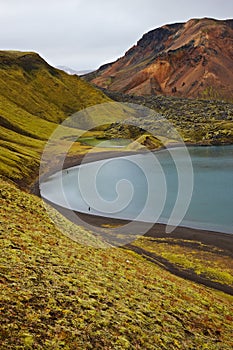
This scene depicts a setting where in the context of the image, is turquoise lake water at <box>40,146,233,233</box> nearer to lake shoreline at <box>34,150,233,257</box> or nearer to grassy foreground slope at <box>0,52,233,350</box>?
lake shoreline at <box>34,150,233,257</box>

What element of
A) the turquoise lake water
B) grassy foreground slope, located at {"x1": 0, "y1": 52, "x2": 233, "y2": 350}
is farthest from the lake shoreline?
grassy foreground slope, located at {"x1": 0, "y1": 52, "x2": 233, "y2": 350}

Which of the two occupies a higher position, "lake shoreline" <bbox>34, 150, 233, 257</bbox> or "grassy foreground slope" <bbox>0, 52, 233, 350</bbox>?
"grassy foreground slope" <bbox>0, 52, 233, 350</bbox>

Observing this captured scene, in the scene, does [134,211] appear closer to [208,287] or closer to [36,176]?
[208,287]

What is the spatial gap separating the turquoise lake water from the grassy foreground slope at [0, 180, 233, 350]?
3877 centimetres

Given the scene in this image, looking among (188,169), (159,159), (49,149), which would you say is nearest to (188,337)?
(188,169)

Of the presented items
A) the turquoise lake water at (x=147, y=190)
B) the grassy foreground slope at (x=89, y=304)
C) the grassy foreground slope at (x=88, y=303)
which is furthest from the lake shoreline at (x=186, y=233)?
the grassy foreground slope at (x=89, y=304)

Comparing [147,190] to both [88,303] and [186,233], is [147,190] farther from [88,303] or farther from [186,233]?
[88,303]

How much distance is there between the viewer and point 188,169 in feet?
466

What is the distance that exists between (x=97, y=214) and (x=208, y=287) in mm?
43318

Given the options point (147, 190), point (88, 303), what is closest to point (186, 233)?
point (147, 190)

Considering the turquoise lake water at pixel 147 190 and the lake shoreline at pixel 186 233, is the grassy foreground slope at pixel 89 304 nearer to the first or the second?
the lake shoreline at pixel 186 233

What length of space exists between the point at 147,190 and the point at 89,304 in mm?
82336

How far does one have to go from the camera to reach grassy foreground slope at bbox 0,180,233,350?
18609 mm

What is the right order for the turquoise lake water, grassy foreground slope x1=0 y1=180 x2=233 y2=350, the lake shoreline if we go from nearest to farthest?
grassy foreground slope x1=0 y1=180 x2=233 y2=350 < the lake shoreline < the turquoise lake water
